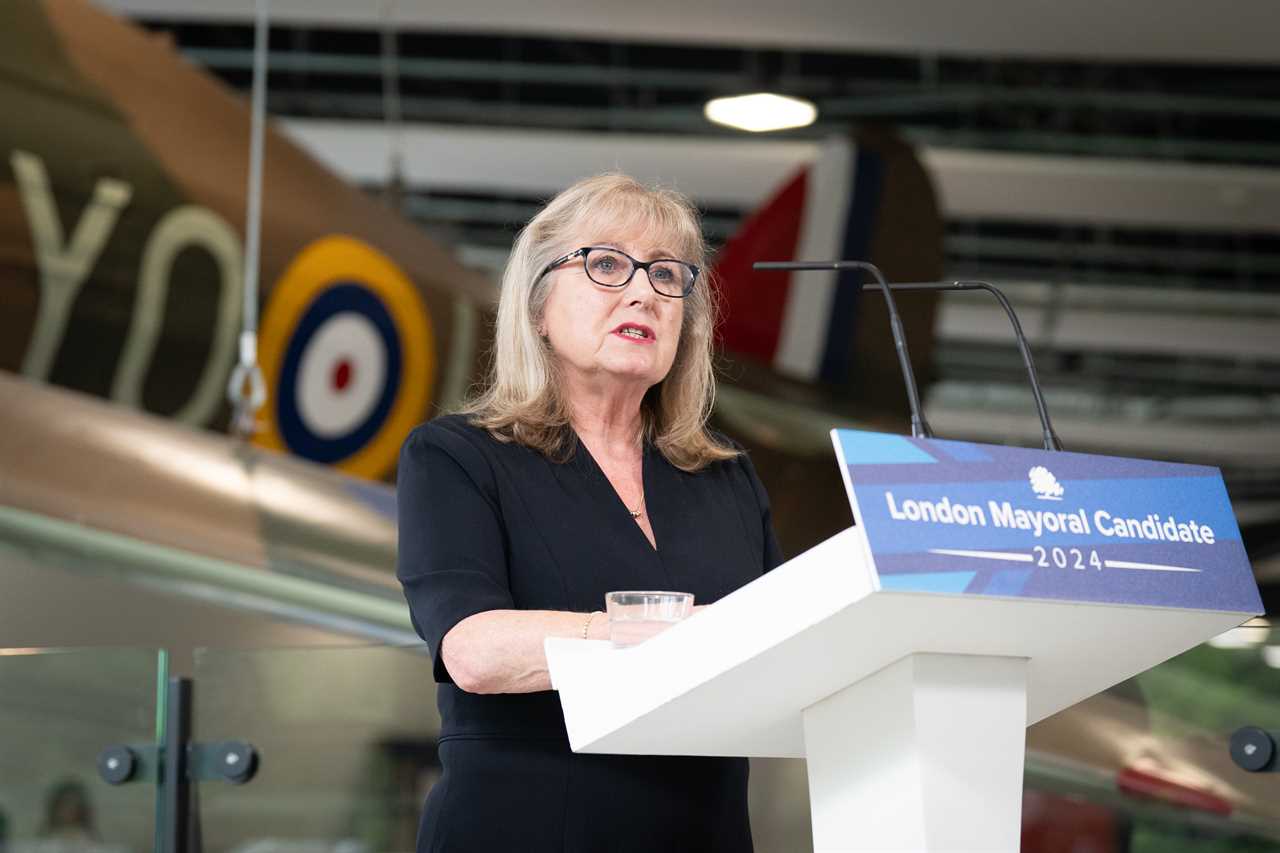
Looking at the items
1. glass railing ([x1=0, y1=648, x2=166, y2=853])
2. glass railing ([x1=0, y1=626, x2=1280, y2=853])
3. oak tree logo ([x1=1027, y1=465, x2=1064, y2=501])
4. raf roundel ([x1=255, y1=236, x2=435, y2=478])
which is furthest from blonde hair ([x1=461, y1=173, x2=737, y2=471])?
raf roundel ([x1=255, y1=236, x2=435, y2=478])

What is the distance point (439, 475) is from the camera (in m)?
1.41

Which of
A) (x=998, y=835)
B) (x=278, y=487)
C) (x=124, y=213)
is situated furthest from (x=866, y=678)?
(x=124, y=213)

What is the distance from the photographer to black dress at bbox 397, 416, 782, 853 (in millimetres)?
1373

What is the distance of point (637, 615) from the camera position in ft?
3.90

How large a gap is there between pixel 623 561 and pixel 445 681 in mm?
194

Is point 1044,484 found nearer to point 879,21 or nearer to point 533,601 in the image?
point 533,601

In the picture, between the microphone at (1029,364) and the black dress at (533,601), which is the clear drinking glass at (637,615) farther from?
the microphone at (1029,364)

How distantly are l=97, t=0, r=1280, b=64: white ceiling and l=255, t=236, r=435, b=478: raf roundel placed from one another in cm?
279

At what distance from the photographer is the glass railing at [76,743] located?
221cm

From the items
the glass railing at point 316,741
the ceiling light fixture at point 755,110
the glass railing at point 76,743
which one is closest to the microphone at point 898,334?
the glass railing at point 316,741

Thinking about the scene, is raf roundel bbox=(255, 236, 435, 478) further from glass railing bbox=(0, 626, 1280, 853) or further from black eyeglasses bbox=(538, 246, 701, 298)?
black eyeglasses bbox=(538, 246, 701, 298)

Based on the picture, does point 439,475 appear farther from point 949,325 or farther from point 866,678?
point 949,325

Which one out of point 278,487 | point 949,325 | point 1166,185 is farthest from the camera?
point 949,325

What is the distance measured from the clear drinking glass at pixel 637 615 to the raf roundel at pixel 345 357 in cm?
383
